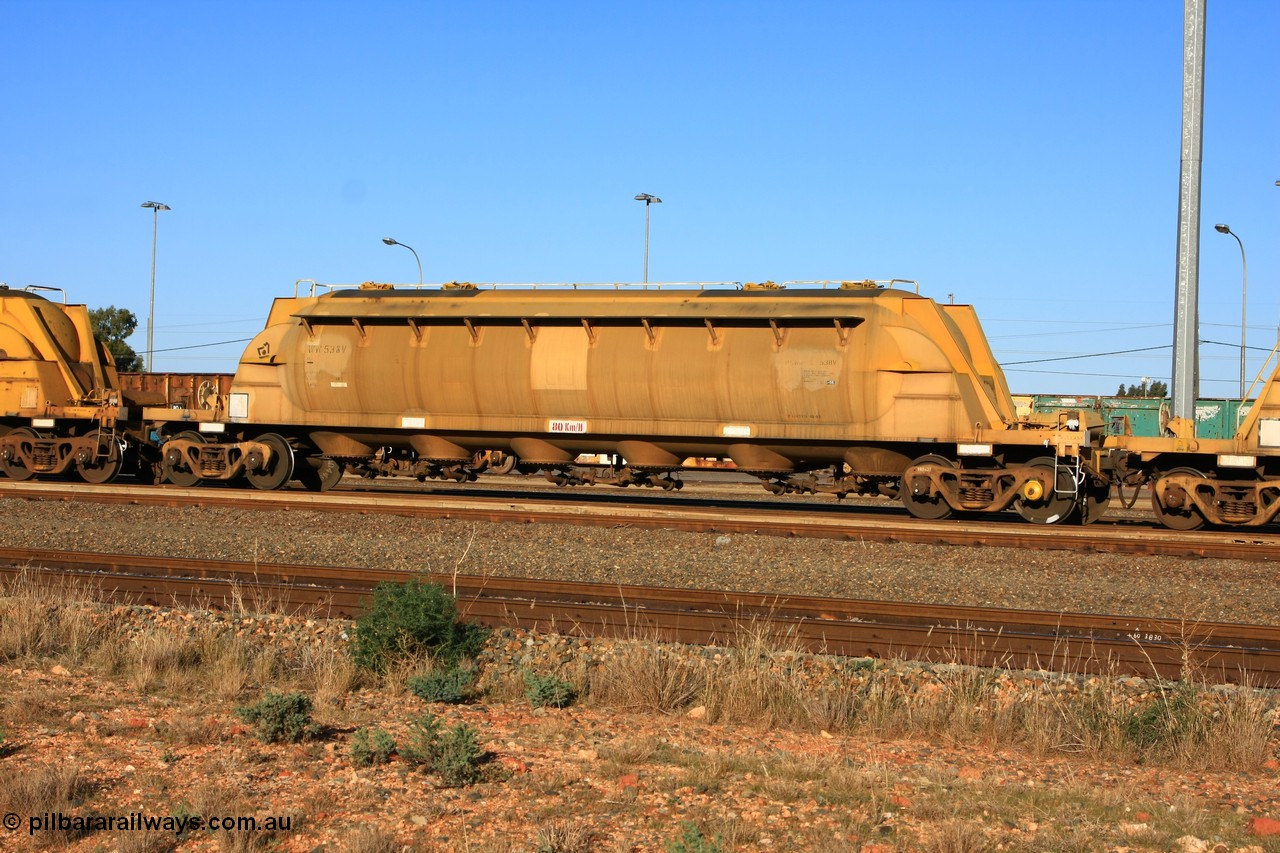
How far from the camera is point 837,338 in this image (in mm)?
17688

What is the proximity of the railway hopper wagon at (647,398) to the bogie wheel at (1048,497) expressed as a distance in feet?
0.11

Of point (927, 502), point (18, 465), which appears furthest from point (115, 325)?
point (927, 502)

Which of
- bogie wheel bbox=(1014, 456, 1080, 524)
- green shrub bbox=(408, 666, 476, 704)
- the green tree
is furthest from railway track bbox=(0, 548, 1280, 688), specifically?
the green tree

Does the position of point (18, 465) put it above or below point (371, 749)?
above

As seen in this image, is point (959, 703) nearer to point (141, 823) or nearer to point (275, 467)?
point (141, 823)

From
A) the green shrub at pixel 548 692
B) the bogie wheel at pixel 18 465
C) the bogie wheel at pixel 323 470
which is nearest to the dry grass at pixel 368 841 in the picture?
the green shrub at pixel 548 692

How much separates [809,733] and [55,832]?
4.20 m

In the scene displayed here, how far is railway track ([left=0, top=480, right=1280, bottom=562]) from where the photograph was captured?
14.0 metres

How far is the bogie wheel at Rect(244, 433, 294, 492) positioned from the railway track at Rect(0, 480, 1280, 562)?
3.15 feet

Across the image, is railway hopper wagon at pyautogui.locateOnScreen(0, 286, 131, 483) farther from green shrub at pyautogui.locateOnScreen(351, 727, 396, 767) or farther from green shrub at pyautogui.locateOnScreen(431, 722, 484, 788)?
green shrub at pyautogui.locateOnScreen(431, 722, 484, 788)

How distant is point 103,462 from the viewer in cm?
2286

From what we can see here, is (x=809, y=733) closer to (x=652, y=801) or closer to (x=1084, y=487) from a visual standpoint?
(x=652, y=801)

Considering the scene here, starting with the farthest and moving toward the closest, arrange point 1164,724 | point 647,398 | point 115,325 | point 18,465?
point 115,325 < point 18,465 < point 647,398 < point 1164,724

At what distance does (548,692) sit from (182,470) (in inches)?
650
